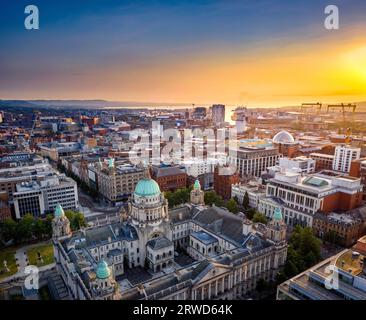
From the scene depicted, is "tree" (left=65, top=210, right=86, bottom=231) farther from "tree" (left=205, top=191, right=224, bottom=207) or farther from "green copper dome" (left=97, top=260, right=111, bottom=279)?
"tree" (left=205, top=191, right=224, bottom=207)

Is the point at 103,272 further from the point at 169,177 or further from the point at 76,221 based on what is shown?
the point at 169,177

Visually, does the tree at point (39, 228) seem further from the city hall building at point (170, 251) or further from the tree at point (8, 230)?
the city hall building at point (170, 251)

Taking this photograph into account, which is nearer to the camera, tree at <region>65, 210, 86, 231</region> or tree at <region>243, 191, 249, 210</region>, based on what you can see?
tree at <region>65, 210, 86, 231</region>

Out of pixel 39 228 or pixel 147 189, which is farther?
pixel 39 228

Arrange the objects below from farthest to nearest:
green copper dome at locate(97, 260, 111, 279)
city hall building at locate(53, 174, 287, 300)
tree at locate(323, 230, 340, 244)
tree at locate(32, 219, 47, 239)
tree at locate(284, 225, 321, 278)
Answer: tree at locate(32, 219, 47, 239) → tree at locate(323, 230, 340, 244) → tree at locate(284, 225, 321, 278) → city hall building at locate(53, 174, 287, 300) → green copper dome at locate(97, 260, 111, 279)

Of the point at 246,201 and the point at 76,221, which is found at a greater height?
the point at 246,201

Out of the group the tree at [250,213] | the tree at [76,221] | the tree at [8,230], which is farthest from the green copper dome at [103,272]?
the tree at [250,213]

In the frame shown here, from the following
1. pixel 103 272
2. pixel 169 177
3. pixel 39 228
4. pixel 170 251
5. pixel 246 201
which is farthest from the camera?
pixel 169 177

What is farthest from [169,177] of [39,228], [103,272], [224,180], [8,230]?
[103,272]

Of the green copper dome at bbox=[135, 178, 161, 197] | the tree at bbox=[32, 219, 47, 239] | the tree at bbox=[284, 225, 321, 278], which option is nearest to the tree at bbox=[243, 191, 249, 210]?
the tree at bbox=[284, 225, 321, 278]

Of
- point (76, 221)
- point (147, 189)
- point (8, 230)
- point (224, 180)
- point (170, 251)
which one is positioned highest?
point (147, 189)

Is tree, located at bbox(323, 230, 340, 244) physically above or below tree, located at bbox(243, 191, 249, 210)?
below
